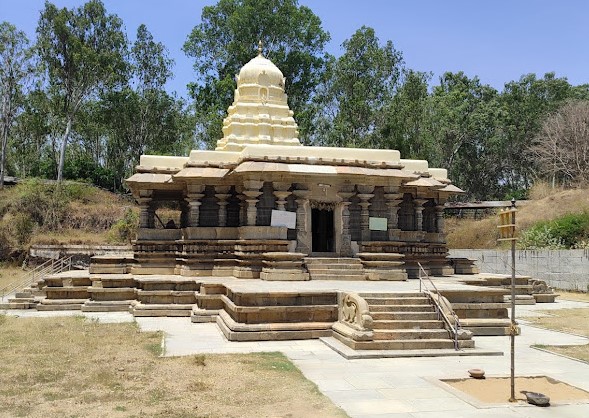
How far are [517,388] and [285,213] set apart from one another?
9880 mm

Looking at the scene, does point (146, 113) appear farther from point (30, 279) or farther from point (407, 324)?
point (407, 324)

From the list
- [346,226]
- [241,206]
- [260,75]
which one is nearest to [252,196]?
[241,206]

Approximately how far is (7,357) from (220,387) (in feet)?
13.1

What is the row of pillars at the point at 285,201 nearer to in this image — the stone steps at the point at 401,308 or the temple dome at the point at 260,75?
the stone steps at the point at 401,308

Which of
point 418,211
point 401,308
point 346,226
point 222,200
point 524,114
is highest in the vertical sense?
point 524,114

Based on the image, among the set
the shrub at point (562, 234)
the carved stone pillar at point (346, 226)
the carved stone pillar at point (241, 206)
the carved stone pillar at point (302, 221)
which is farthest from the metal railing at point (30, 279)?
the shrub at point (562, 234)

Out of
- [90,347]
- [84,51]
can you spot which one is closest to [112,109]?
[84,51]

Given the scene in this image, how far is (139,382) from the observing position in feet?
25.2

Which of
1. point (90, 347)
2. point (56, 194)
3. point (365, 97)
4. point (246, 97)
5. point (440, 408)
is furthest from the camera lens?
point (365, 97)

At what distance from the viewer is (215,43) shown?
4303 cm

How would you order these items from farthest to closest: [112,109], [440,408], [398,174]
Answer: [112,109], [398,174], [440,408]

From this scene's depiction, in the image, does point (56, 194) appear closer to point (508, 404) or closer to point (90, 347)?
point (90, 347)

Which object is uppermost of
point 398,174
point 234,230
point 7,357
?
point 398,174

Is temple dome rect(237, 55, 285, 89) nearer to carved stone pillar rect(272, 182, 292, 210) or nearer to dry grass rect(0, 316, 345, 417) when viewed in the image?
carved stone pillar rect(272, 182, 292, 210)
